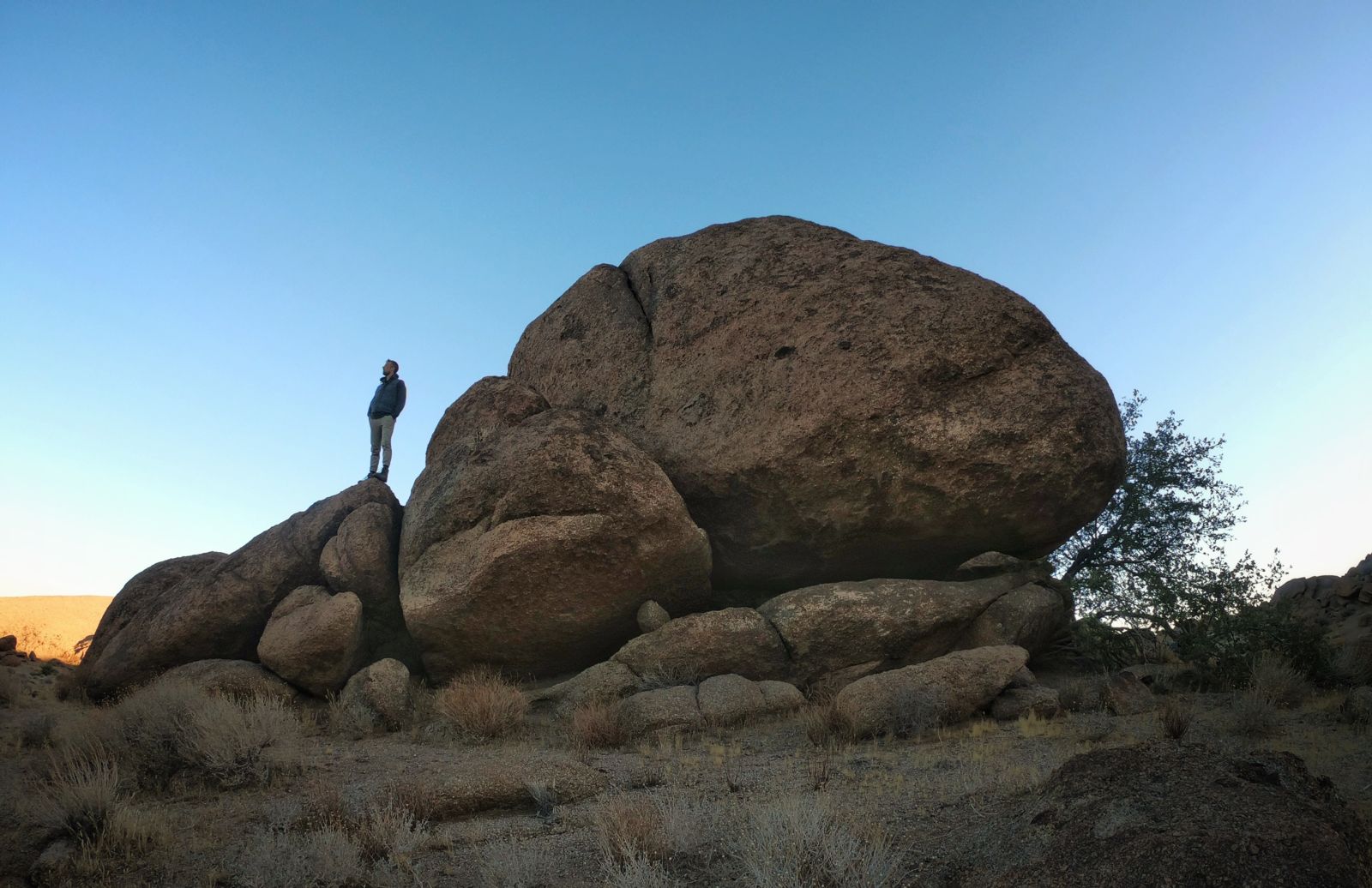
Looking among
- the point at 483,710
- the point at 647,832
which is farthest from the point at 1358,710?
the point at 483,710

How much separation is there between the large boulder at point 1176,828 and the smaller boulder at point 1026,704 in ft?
19.7

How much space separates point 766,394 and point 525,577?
195 inches

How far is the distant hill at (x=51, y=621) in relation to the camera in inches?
905

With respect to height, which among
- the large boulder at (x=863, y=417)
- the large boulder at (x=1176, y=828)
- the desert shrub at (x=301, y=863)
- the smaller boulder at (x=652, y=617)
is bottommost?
the desert shrub at (x=301, y=863)

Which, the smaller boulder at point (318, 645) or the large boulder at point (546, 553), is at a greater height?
the large boulder at point (546, 553)

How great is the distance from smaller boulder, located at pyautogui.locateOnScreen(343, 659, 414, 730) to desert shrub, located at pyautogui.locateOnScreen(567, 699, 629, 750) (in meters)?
2.98

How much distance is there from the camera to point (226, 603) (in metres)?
15.0

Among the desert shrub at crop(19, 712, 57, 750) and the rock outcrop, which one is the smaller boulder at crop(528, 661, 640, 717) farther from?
the rock outcrop

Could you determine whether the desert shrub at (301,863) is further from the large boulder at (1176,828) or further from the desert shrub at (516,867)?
the large boulder at (1176,828)

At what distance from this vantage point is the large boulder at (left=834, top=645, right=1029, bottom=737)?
10.2 meters

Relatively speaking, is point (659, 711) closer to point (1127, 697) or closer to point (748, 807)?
point (748, 807)

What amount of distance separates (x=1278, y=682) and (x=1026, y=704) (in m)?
3.50

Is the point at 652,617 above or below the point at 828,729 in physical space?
above

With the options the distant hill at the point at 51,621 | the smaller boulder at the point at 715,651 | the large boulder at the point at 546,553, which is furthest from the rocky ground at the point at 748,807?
the distant hill at the point at 51,621
